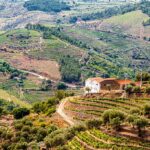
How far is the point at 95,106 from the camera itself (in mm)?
94562

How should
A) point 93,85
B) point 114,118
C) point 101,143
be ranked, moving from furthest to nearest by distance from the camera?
point 93,85, point 114,118, point 101,143

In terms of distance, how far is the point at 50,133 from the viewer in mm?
85000

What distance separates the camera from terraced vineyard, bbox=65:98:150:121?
8944cm

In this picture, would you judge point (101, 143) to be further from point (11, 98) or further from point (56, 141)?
point (11, 98)

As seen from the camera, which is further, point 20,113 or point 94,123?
point 20,113

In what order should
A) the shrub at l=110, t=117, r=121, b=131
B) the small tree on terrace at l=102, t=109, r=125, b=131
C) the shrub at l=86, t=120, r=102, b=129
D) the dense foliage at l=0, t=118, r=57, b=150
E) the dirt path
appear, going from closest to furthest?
the shrub at l=110, t=117, r=121, b=131 < the small tree on terrace at l=102, t=109, r=125, b=131 < the shrub at l=86, t=120, r=102, b=129 < the dense foliage at l=0, t=118, r=57, b=150 < the dirt path

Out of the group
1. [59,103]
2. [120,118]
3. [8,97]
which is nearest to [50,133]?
[120,118]

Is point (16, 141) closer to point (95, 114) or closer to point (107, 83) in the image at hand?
point (95, 114)

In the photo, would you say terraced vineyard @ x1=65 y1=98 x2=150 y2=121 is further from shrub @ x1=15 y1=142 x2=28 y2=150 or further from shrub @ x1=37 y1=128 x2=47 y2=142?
shrub @ x1=15 y1=142 x2=28 y2=150

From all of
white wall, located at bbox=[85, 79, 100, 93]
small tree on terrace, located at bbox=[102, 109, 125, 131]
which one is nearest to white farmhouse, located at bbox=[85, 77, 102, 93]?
white wall, located at bbox=[85, 79, 100, 93]

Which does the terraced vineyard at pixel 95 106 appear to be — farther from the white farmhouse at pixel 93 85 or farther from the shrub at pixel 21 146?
the shrub at pixel 21 146

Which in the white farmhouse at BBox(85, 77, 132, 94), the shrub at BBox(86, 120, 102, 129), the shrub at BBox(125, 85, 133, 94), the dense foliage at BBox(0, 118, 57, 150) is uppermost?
the shrub at BBox(86, 120, 102, 129)

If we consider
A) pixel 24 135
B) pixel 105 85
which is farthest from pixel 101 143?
pixel 105 85

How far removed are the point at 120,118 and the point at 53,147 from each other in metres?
10.2
